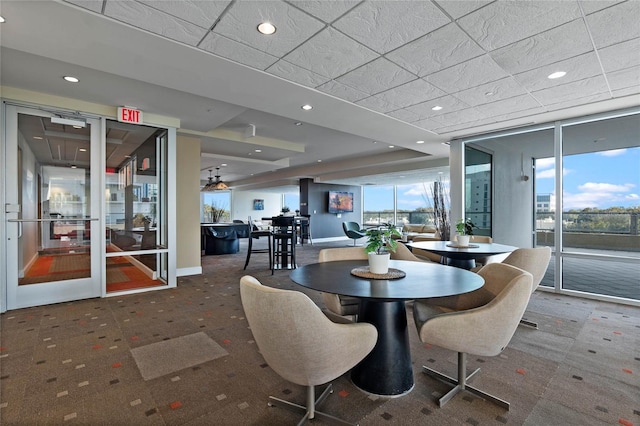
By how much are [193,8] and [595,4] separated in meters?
2.68

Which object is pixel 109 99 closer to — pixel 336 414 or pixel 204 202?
pixel 336 414

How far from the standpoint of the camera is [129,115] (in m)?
4.46

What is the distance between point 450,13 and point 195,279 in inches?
207

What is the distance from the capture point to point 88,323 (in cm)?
338

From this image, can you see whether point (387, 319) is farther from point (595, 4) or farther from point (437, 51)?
point (595, 4)

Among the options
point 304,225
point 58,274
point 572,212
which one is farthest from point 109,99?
point 304,225

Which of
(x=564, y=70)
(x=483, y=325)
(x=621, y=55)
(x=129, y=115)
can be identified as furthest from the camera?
(x=129, y=115)

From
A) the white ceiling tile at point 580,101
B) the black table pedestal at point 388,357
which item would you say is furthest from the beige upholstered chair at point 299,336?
the white ceiling tile at point 580,101

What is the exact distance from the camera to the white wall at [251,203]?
731 inches

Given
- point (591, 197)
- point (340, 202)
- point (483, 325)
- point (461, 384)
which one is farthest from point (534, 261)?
point (340, 202)

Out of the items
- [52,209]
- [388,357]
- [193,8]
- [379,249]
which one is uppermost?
[193,8]

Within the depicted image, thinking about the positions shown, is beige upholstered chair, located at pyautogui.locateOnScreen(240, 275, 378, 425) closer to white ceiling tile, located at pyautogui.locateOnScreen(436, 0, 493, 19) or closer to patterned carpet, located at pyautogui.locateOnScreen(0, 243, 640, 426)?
patterned carpet, located at pyautogui.locateOnScreen(0, 243, 640, 426)

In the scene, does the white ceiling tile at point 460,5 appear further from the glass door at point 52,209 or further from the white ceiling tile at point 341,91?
the glass door at point 52,209

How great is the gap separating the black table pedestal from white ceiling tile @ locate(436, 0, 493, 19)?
2.01 metres
